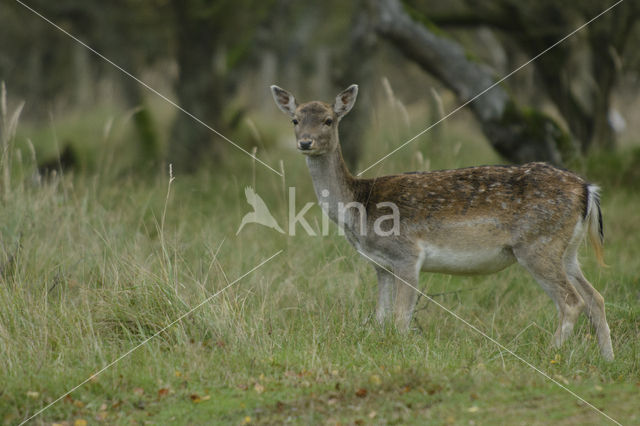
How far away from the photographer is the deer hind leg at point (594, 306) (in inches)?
232

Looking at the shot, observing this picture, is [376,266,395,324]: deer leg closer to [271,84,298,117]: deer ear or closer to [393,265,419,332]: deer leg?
[393,265,419,332]: deer leg

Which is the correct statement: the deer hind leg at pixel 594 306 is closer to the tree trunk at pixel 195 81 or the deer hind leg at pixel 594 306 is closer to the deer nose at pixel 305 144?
the deer nose at pixel 305 144

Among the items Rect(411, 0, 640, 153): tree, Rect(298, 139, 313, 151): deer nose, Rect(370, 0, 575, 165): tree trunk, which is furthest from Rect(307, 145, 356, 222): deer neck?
Rect(411, 0, 640, 153): tree

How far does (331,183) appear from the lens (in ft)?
21.8

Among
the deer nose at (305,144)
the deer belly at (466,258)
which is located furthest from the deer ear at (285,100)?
the deer belly at (466,258)

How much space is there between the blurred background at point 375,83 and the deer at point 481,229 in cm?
149

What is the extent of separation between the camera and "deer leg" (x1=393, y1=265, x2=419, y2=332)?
6.13 m

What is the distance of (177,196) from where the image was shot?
1019 cm

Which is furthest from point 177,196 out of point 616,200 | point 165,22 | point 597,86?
point 165,22

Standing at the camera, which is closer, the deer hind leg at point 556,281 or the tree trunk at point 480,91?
the deer hind leg at point 556,281

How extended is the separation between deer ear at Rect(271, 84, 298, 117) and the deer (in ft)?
1.42

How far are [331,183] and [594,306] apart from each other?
7.35ft

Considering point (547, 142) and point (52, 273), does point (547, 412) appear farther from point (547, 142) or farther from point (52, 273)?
point (547, 142)

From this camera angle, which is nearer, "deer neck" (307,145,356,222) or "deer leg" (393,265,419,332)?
"deer leg" (393,265,419,332)
